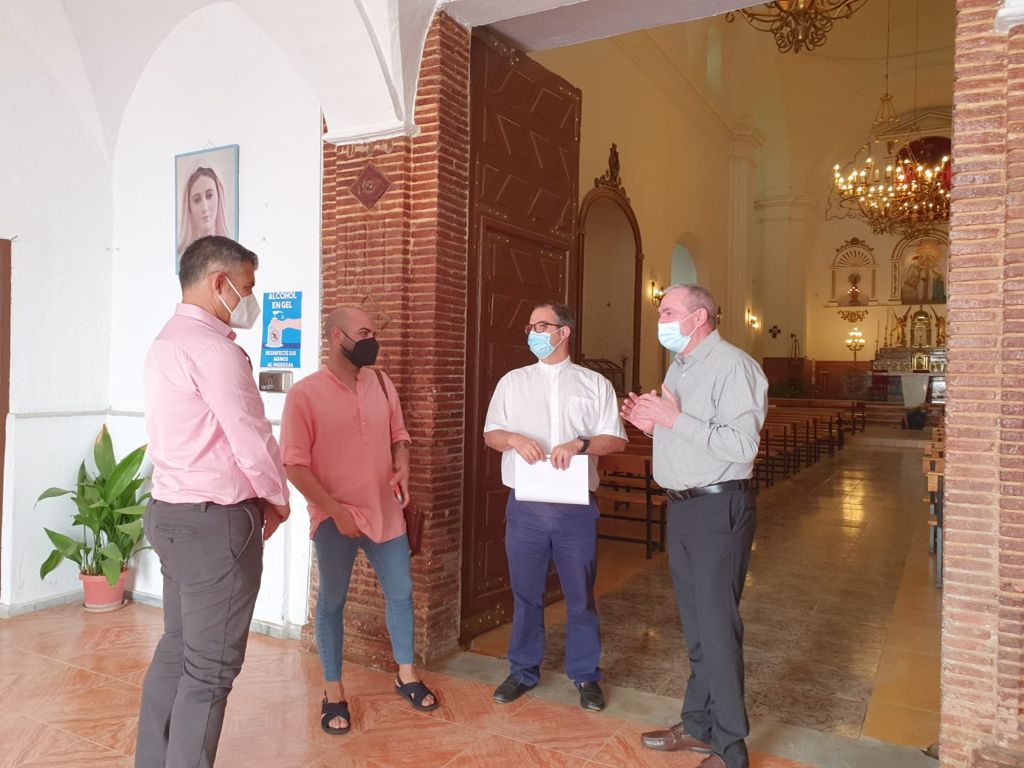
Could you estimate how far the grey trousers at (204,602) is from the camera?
7.93ft

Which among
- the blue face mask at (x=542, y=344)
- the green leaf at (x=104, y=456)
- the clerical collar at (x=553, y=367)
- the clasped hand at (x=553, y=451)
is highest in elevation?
the blue face mask at (x=542, y=344)

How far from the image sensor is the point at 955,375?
2877 mm

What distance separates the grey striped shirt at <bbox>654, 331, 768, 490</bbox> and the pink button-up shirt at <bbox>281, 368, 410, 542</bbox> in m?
1.17

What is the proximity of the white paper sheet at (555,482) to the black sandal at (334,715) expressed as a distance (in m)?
1.18

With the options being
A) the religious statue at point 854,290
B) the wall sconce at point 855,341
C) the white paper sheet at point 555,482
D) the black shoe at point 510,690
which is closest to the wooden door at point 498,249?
the black shoe at point 510,690

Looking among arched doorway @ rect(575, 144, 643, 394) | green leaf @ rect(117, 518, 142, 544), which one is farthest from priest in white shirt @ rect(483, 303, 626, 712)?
arched doorway @ rect(575, 144, 643, 394)

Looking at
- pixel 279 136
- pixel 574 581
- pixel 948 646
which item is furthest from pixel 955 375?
pixel 279 136

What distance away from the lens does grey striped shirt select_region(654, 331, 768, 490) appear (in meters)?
2.78

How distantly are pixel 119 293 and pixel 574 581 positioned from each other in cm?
396

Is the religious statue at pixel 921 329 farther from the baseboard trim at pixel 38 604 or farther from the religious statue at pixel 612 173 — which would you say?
the baseboard trim at pixel 38 604

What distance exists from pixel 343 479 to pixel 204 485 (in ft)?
3.03

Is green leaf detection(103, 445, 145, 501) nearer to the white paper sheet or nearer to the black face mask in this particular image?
the black face mask

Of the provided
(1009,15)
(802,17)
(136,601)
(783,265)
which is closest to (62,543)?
(136,601)

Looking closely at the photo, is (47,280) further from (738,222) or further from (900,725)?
(738,222)
